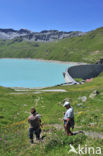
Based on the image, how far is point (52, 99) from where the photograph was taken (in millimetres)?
34688

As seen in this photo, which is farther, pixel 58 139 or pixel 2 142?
pixel 2 142

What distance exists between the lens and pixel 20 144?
11.2 meters

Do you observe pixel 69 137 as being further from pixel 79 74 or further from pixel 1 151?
pixel 79 74

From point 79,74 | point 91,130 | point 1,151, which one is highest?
point 79,74

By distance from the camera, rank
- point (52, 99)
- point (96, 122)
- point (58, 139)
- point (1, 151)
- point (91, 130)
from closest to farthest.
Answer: point (58, 139)
point (1, 151)
point (91, 130)
point (96, 122)
point (52, 99)

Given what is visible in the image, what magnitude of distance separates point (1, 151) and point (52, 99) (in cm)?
2455

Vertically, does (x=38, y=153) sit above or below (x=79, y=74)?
below

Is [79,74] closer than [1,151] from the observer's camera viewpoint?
No

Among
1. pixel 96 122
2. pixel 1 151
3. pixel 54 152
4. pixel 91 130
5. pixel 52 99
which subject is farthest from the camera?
pixel 52 99

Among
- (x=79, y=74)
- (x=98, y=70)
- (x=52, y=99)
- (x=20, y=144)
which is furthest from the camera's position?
(x=98, y=70)

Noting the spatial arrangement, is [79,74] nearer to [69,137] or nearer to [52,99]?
[52,99]

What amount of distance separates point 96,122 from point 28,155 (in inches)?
305

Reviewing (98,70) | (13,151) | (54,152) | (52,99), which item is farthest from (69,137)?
(98,70)

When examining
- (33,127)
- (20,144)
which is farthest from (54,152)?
(20,144)
